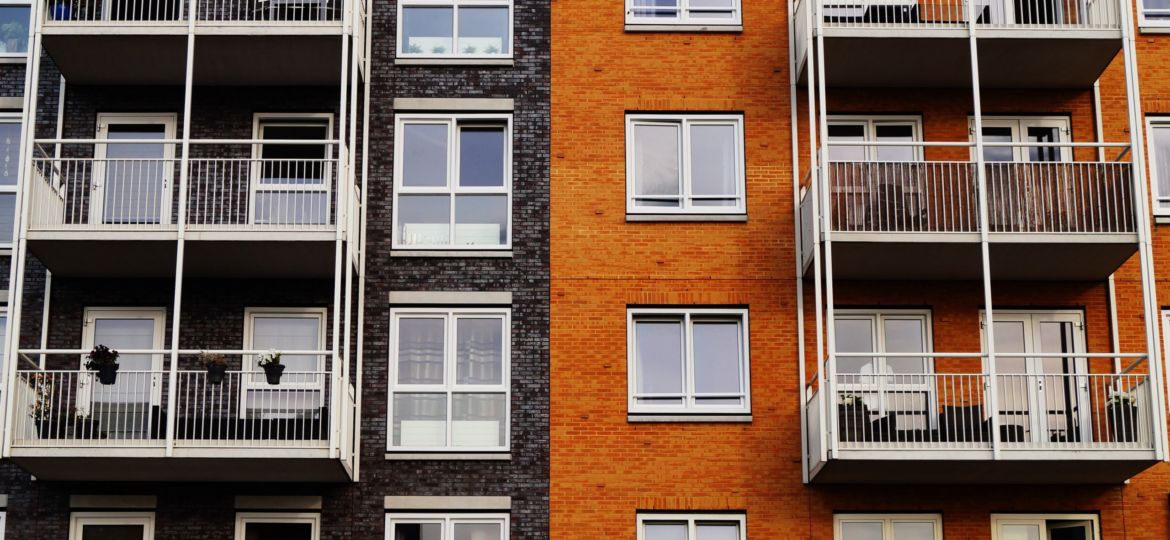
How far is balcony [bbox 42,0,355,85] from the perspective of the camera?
19.9 meters

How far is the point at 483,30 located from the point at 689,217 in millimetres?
3663

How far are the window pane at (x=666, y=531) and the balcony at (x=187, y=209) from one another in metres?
4.89

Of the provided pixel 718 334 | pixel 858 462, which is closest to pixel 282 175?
pixel 718 334

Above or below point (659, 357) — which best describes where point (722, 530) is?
below

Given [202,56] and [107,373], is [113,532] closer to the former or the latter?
[107,373]

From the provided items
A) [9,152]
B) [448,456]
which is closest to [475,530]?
[448,456]

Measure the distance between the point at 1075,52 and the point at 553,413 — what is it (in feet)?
25.2

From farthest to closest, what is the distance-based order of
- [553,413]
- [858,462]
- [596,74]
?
[596,74] → [553,413] → [858,462]

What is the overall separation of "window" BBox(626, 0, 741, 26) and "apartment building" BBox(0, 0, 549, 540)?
1254 millimetres

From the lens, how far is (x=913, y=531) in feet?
64.3

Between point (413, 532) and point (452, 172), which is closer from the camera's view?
point (413, 532)

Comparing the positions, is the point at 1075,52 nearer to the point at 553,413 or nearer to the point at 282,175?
the point at 553,413

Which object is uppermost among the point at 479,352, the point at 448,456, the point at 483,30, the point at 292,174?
the point at 483,30

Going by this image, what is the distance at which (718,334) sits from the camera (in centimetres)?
2038
